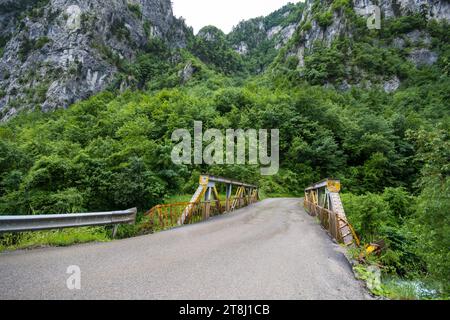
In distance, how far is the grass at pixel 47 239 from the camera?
541 centimetres

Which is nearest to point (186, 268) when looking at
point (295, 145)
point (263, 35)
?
point (295, 145)

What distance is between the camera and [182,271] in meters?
4.33

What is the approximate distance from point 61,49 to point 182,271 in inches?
3569

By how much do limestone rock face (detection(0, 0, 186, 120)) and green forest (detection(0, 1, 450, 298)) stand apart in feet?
20.5

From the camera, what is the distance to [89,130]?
105ft

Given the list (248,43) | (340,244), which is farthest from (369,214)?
(248,43)

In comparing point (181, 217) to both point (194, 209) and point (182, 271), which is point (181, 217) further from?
point (182, 271)

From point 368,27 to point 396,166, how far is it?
2526 inches

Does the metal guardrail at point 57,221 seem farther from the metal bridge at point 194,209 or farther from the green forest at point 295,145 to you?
the metal bridge at point 194,209

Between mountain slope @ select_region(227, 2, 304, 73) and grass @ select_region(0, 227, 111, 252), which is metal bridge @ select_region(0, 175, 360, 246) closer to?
grass @ select_region(0, 227, 111, 252)

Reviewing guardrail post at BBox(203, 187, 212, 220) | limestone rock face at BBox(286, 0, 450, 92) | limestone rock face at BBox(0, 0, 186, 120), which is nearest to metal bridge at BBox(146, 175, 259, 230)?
guardrail post at BBox(203, 187, 212, 220)

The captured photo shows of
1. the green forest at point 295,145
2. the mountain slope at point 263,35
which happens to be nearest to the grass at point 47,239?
the green forest at point 295,145

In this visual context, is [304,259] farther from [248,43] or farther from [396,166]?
[248,43]

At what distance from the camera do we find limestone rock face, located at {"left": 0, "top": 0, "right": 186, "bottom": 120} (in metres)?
69.4
